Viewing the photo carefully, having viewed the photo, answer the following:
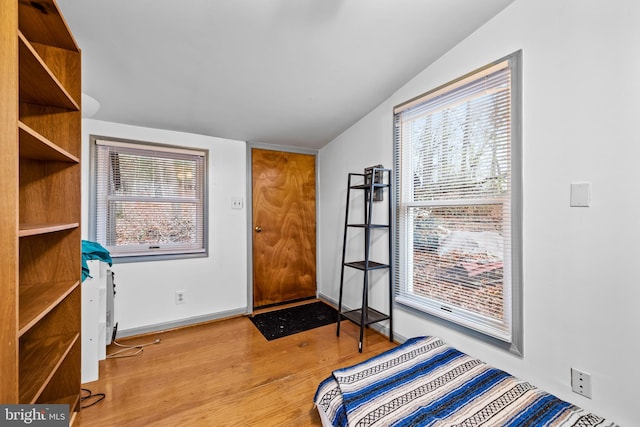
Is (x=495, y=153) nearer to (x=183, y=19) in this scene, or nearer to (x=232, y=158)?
(x=183, y=19)

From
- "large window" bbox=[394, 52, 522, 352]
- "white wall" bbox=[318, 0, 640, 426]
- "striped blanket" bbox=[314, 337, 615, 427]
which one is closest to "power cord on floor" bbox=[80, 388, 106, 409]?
"striped blanket" bbox=[314, 337, 615, 427]

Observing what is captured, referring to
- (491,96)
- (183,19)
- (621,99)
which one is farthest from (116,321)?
(621,99)

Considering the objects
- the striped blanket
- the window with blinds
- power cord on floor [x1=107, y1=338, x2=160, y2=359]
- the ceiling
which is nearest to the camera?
the striped blanket

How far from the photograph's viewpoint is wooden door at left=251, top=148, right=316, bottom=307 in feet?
10.2

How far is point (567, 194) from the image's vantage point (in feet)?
4.40

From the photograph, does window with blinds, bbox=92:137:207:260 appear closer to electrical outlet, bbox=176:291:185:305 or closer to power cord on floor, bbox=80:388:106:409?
electrical outlet, bbox=176:291:185:305

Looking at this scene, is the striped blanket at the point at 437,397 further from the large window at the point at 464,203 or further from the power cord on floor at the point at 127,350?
the power cord on floor at the point at 127,350

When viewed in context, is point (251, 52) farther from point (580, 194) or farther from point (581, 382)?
point (581, 382)

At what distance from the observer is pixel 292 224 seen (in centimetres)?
331

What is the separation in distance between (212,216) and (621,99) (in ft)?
9.78

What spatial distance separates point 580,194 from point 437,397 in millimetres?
1238

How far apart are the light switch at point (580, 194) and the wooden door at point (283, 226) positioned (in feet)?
8.32

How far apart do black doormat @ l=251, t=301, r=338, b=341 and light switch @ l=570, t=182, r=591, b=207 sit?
2.18 metres

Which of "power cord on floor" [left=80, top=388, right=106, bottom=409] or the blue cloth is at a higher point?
the blue cloth
